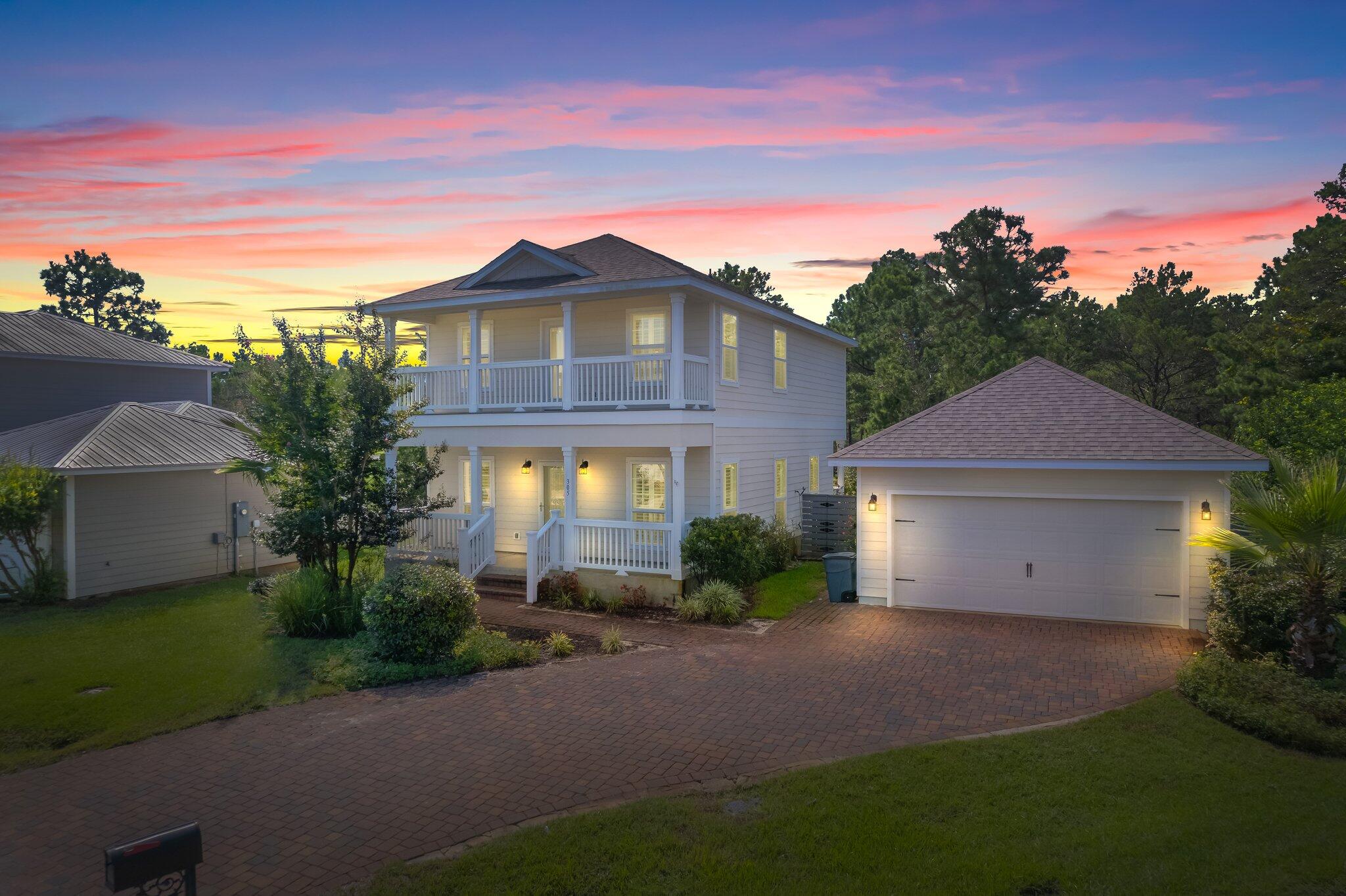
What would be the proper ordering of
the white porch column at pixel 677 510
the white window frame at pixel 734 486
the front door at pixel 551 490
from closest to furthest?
the white porch column at pixel 677 510
the white window frame at pixel 734 486
the front door at pixel 551 490

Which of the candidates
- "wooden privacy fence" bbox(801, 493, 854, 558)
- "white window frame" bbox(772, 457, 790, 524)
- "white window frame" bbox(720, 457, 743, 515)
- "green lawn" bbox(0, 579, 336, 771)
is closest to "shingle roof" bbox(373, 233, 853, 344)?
"white window frame" bbox(720, 457, 743, 515)

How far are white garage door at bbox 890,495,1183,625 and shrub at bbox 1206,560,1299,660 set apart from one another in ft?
6.29

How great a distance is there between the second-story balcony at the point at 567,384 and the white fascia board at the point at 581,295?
1.38 m

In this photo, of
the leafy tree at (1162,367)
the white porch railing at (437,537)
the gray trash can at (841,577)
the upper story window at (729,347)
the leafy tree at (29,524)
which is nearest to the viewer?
the leafy tree at (29,524)

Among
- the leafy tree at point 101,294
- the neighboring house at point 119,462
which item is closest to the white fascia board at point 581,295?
the neighboring house at point 119,462

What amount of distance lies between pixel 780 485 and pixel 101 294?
172ft

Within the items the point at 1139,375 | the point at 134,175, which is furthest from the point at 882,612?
the point at 1139,375

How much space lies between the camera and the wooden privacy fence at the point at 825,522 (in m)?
20.9

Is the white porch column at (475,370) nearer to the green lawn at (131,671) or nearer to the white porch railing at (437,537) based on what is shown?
the white porch railing at (437,537)

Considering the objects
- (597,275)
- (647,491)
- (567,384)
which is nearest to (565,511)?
(647,491)

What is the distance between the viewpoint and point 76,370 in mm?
23141

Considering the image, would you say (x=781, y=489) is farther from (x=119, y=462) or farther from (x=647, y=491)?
(x=119, y=462)

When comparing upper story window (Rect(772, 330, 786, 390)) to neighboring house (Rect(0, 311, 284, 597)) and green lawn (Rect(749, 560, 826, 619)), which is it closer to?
green lawn (Rect(749, 560, 826, 619))

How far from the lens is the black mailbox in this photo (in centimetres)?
445
